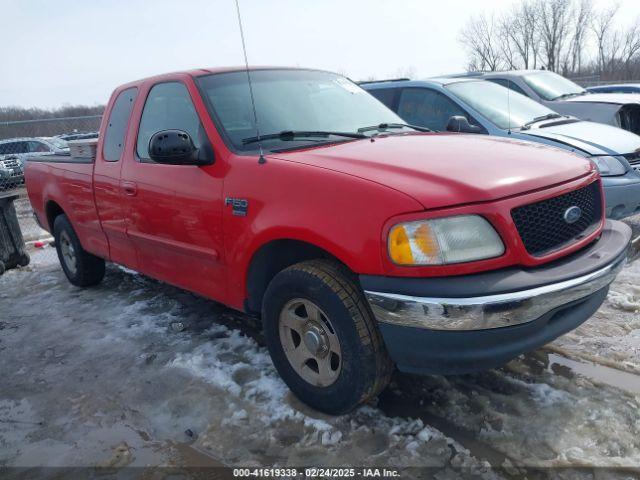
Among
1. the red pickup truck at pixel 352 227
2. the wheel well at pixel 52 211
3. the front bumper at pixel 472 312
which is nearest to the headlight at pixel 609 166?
the red pickup truck at pixel 352 227

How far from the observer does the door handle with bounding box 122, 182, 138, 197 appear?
3786mm

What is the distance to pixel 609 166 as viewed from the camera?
514 centimetres

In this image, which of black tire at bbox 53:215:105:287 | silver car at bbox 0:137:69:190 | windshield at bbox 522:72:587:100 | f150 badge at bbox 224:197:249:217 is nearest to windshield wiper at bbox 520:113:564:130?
windshield at bbox 522:72:587:100

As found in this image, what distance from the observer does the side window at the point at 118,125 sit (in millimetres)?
4172

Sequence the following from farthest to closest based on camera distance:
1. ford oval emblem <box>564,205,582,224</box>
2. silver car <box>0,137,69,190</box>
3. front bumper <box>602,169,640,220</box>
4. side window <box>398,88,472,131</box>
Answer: silver car <box>0,137,69,190</box> → side window <box>398,88,472,131</box> → front bumper <box>602,169,640,220</box> → ford oval emblem <box>564,205,582,224</box>

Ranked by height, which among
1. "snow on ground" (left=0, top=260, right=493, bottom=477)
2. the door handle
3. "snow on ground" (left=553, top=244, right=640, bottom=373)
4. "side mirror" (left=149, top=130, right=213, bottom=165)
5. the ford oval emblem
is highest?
"side mirror" (left=149, top=130, right=213, bottom=165)

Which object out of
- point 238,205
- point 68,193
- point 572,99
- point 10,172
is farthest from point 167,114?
point 10,172

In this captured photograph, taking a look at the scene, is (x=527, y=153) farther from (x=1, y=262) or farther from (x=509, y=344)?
(x=1, y=262)

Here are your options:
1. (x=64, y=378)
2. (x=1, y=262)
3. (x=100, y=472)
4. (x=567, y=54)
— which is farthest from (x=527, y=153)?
(x=567, y=54)

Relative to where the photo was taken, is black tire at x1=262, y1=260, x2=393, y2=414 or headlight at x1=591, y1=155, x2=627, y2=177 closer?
black tire at x1=262, y1=260, x2=393, y2=414

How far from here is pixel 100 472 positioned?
8.40 feet

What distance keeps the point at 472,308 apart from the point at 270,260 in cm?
120

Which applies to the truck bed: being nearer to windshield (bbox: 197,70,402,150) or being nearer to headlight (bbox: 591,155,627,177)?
windshield (bbox: 197,70,402,150)

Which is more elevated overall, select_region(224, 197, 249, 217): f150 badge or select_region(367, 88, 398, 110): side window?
select_region(367, 88, 398, 110): side window
